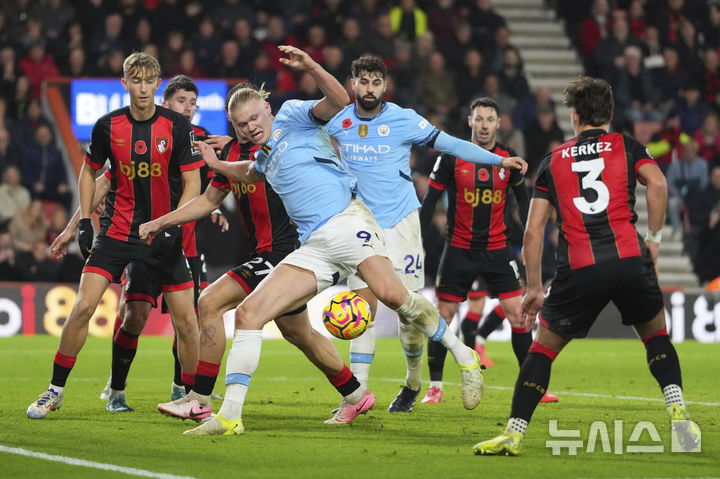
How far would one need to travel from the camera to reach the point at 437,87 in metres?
19.7

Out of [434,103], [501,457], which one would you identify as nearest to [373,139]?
[501,457]

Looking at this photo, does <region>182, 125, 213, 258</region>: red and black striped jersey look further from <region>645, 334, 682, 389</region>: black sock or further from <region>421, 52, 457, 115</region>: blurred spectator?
<region>421, 52, 457, 115</region>: blurred spectator

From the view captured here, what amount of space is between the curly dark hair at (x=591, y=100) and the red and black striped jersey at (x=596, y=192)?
100 millimetres

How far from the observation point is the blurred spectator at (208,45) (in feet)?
62.0

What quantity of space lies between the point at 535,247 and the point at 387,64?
13281 mm

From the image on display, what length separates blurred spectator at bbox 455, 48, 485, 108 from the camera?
19859mm

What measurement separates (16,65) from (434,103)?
6.64 meters

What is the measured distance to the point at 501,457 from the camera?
6262mm

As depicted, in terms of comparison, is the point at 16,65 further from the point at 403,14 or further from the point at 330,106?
the point at 330,106

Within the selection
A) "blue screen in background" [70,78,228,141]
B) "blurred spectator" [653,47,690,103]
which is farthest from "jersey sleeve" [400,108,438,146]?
"blurred spectator" [653,47,690,103]

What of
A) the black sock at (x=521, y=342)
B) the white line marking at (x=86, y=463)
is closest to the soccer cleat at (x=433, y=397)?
the black sock at (x=521, y=342)

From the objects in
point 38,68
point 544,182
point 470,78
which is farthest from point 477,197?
point 38,68

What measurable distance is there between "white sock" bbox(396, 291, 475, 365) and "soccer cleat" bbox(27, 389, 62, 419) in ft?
8.28

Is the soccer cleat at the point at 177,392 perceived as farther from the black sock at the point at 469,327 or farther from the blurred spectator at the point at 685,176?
the blurred spectator at the point at 685,176
